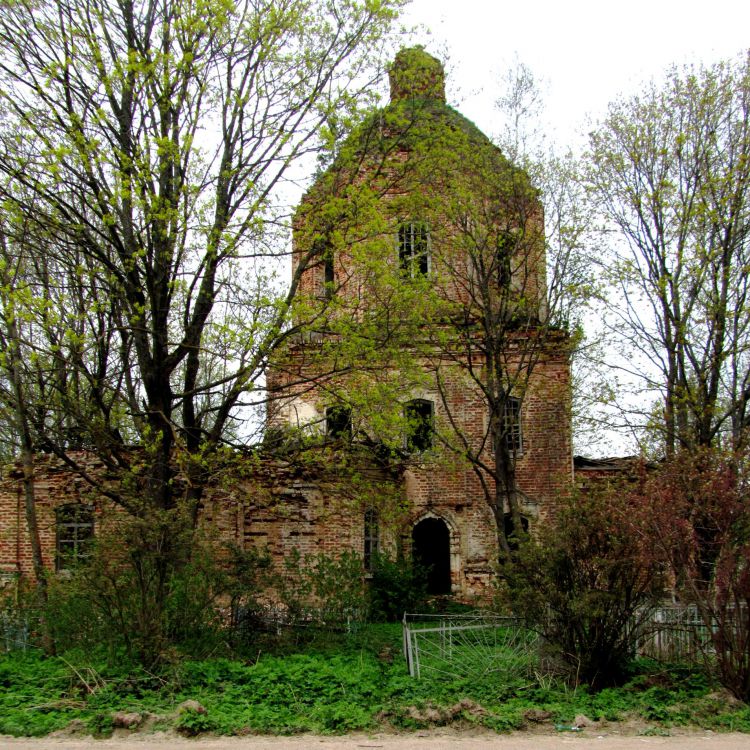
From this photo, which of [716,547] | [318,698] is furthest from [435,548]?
[318,698]

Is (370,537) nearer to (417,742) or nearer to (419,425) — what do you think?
(419,425)

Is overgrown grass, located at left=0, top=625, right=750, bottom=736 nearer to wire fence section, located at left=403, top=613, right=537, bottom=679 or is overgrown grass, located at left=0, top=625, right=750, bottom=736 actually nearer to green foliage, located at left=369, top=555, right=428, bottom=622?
wire fence section, located at left=403, top=613, right=537, bottom=679

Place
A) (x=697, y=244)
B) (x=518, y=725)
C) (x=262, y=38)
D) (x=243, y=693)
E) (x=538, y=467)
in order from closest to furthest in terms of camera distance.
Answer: (x=518, y=725)
(x=243, y=693)
(x=262, y=38)
(x=697, y=244)
(x=538, y=467)

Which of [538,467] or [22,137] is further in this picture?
[538,467]

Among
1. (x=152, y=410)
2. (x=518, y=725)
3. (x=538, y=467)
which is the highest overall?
(x=152, y=410)

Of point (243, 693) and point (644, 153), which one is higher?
point (644, 153)

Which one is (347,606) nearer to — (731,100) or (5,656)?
(5,656)

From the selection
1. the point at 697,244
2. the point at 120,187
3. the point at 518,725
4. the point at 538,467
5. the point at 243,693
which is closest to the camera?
the point at 518,725

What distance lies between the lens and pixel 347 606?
1401 centimetres

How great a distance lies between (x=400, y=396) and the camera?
17359 millimetres

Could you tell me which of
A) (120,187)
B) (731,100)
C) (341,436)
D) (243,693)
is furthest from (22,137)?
(731,100)

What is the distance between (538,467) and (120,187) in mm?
14222

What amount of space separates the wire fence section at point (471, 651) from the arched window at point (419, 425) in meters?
3.68

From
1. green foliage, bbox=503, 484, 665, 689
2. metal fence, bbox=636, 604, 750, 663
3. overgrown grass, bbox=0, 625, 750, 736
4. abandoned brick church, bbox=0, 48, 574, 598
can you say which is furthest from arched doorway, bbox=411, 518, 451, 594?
green foliage, bbox=503, 484, 665, 689
